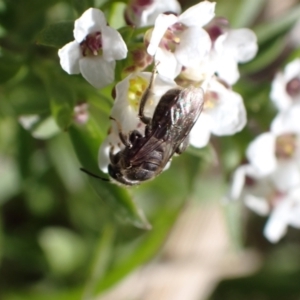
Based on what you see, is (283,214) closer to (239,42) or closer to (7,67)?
(239,42)

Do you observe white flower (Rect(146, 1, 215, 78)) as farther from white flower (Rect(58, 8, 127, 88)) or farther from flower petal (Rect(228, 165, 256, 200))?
flower petal (Rect(228, 165, 256, 200))

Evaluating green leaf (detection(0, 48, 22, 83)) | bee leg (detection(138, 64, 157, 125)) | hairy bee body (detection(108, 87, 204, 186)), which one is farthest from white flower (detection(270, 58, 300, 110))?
green leaf (detection(0, 48, 22, 83))

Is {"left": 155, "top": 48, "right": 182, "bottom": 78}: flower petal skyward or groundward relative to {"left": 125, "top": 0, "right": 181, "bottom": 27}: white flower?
groundward

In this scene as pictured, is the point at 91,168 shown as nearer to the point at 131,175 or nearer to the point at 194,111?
the point at 131,175

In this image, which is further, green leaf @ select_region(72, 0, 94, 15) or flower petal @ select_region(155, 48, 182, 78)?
green leaf @ select_region(72, 0, 94, 15)

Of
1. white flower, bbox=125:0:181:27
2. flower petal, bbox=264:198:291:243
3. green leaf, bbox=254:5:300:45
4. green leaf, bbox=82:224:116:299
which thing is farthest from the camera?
green leaf, bbox=82:224:116:299

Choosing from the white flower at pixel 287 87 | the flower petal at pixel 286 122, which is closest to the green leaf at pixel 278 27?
the white flower at pixel 287 87

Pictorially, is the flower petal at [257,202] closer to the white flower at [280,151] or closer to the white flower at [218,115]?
the white flower at [280,151]
